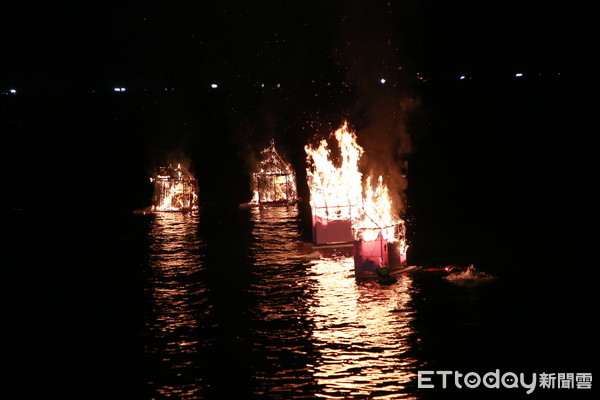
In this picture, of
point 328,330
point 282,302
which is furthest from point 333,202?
point 328,330

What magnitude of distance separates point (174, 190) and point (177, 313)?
17.3m

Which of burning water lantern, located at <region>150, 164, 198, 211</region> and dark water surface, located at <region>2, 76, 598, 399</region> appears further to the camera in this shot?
burning water lantern, located at <region>150, 164, 198, 211</region>

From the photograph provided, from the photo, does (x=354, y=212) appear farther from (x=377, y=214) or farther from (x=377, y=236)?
(x=377, y=236)

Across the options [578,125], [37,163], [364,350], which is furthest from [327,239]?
[578,125]

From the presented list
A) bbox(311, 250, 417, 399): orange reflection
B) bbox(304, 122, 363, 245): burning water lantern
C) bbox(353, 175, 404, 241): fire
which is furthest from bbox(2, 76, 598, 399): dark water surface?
bbox(353, 175, 404, 241): fire

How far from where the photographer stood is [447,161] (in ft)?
159

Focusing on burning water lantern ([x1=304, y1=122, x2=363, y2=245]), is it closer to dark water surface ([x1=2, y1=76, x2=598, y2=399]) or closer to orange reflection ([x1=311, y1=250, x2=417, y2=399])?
dark water surface ([x1=2, y1=76, x2=598, y2=399])

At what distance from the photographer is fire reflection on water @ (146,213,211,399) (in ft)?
36.5

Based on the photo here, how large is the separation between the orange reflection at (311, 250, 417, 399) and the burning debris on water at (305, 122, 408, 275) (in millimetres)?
681

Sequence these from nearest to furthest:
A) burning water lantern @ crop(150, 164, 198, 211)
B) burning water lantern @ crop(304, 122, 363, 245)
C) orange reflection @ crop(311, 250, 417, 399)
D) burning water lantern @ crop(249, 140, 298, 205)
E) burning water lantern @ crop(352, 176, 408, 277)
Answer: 1. orange reflection @ crop(311, 250, 417, 399)
2. burning water lantern @ crop(352, 176, 408, 277)
3. burning water lantern @ crop(304, 122, 363, 245)
4. burning water lantern @ crop(150, 164, 198, 211)
5. burning water lantern @ crop(249, 140, 298, 205)

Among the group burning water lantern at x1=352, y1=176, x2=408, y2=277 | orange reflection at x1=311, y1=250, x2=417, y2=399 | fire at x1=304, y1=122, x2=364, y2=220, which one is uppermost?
fire at x1=304, y1=122, x2=364, y2=220

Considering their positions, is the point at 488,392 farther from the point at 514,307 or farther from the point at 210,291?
the point at 210,291

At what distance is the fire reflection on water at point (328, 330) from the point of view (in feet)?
35.1

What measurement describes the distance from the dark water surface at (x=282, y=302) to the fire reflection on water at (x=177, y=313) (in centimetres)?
4
